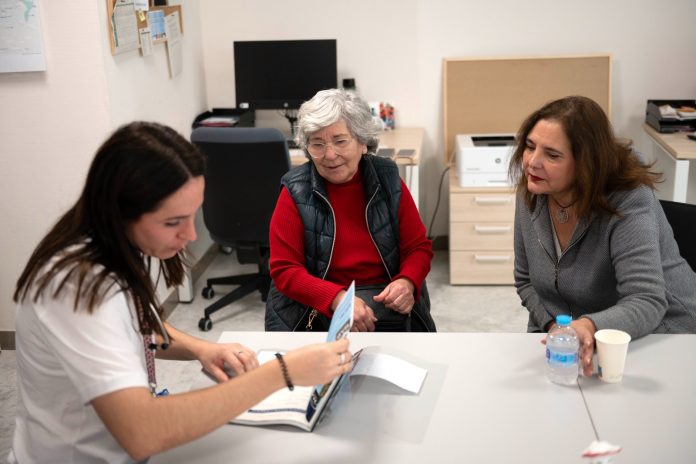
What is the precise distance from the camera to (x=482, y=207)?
3885mm

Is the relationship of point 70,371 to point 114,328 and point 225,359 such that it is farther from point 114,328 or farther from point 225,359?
point 225,359

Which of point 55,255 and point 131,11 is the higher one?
point 131,11

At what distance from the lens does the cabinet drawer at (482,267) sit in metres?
3.95

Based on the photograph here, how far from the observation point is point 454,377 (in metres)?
1.77

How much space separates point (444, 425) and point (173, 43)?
289cm

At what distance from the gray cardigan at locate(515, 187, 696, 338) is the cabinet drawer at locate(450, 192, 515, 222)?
1.60 m

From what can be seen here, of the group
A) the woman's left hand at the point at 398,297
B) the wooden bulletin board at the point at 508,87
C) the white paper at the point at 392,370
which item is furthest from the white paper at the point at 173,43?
the white paper at the point at 392,370

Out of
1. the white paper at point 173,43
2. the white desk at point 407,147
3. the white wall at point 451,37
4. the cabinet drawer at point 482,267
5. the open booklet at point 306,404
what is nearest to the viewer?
the open booklet at point 306,404

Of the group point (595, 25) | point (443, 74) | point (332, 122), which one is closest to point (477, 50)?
point (443, 74)

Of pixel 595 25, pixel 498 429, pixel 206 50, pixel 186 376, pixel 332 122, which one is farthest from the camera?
pixel 206 50

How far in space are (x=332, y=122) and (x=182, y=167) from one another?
958 millimetres

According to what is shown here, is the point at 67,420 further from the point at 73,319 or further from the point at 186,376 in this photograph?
the point at 186,376

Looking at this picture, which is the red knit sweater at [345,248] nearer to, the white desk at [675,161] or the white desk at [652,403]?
the white desk at [652,403]

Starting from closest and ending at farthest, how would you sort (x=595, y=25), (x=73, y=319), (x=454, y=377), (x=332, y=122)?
1. (x=73, y=319)
2. (x=454, y=377)
3. (x=332, y=122)
4. (x=595, y=25)
